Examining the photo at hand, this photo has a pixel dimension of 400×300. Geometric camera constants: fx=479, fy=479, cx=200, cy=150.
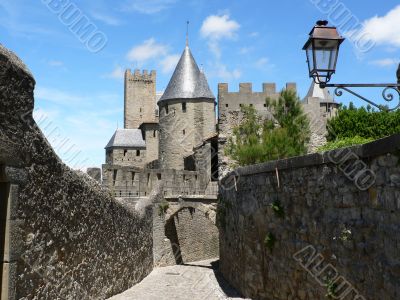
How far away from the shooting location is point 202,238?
73.3ft

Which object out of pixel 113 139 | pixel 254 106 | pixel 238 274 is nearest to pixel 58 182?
pixel 238 274

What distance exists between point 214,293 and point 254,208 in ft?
10.4

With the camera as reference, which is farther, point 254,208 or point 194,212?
point 194,212

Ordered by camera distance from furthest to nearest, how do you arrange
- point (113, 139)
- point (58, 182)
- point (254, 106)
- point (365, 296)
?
1. point (113, 139)
2. point (254, 106)
3. point (58, 182)
4. point (365, 296)

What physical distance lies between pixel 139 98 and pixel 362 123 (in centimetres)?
3043

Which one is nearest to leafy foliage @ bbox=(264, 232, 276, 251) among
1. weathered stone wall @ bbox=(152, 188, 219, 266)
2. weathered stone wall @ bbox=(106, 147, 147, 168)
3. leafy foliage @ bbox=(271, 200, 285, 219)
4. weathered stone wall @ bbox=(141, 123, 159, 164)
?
leafy foliage @ bbox=(271, 200, 285, 219)

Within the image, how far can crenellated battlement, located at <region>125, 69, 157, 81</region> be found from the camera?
52375mm

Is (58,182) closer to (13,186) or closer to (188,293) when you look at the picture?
(13,186)

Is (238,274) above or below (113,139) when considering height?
below

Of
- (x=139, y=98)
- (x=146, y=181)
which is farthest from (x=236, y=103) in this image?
(x=139, y=98)

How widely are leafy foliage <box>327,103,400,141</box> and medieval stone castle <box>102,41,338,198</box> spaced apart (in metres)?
1.35

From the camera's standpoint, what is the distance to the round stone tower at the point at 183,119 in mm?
33000

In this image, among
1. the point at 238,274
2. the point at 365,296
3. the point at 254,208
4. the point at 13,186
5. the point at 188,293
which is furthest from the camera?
the point at 188,293

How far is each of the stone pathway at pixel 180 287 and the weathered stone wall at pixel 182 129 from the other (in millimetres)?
18404
